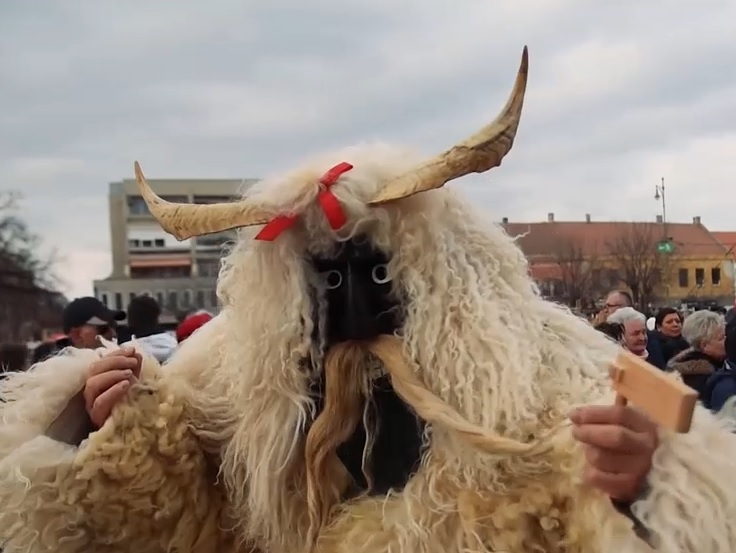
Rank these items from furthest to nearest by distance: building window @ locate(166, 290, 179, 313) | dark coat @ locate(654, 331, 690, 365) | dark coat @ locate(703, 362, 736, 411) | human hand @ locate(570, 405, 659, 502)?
building window @ locate(166, 290, 179, 313) < dark coat @ locate(654, 331, 690, 365) < dark coat @ locate(703, 362, 736, 411) < human hand @ locate(570, 405, 659, 502)

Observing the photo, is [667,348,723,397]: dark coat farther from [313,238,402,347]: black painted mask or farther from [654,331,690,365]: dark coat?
[313,238,402,347]: black painted mask

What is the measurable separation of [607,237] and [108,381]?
4194 centimetres

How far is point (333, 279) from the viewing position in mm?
1612

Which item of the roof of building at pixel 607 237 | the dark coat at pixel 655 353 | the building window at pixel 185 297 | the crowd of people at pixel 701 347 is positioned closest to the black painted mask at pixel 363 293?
the crowd of people at pixel 701 347

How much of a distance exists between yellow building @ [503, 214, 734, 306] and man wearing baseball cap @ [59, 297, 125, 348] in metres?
17.6

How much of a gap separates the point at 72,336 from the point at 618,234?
35.5 meters

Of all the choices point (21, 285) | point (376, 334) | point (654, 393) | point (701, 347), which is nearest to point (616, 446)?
point (654, 393)

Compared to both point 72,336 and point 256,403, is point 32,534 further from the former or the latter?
point 72,336

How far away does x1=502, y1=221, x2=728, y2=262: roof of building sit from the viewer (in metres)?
35.0

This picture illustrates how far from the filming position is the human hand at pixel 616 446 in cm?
124

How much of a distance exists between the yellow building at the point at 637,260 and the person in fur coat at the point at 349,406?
19.6m

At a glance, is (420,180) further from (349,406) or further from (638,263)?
(638,263)

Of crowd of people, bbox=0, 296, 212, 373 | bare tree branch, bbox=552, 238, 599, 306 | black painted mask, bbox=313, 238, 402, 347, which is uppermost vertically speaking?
black painted mask, bbox=313, 238, 402, 347

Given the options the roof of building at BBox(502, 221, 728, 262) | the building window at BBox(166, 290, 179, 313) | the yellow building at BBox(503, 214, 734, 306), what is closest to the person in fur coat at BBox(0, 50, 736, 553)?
the yellow building at BBox(503, 214, 734, 306)
